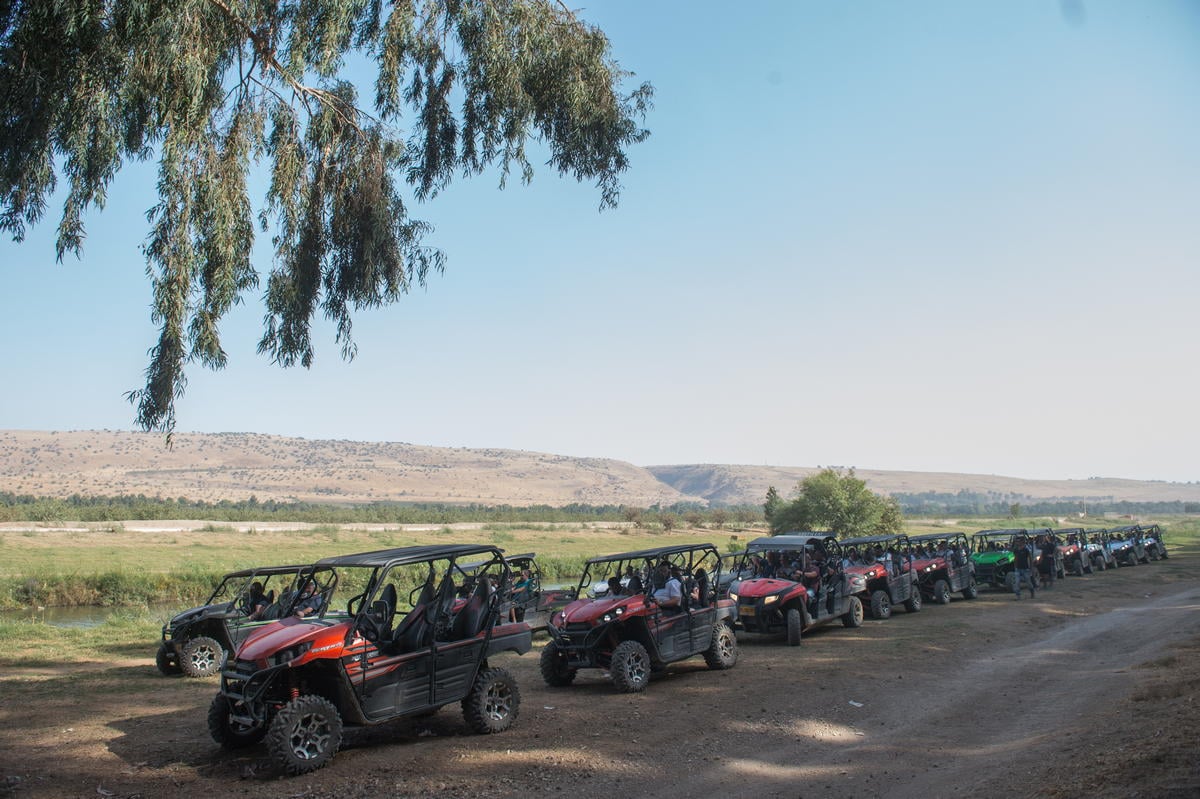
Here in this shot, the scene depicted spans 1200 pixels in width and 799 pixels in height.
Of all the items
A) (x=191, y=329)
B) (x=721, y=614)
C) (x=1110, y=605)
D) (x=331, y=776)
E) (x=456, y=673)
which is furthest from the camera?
(x=1110, y=605)

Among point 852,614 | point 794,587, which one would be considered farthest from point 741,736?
point 852,614

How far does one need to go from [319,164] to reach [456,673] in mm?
7493

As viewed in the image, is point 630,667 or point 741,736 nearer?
point 741,736

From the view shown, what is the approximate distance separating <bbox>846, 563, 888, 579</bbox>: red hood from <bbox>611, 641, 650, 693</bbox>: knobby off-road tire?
9390 millimetres

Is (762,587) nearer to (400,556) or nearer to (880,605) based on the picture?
(880,605)

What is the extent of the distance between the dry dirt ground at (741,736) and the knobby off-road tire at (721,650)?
0.26m

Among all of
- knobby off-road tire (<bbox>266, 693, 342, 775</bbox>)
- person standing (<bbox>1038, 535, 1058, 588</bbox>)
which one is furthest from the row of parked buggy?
person standing (<bbox>1038, 535, 1058, 588</bbox>)

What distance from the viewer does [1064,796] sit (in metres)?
A: 6.35

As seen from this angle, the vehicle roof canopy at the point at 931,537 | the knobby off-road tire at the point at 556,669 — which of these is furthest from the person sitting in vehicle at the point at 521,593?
the vehicle roof canopy at the point at 931,537

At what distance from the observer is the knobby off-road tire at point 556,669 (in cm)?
1266

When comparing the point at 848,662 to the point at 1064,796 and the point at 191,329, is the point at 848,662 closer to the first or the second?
the point at 1064,796

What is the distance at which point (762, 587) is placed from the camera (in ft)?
55.3

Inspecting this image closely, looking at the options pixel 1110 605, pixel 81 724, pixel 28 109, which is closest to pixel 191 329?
pixel 28 109

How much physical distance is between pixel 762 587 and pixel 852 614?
10.2 ft
